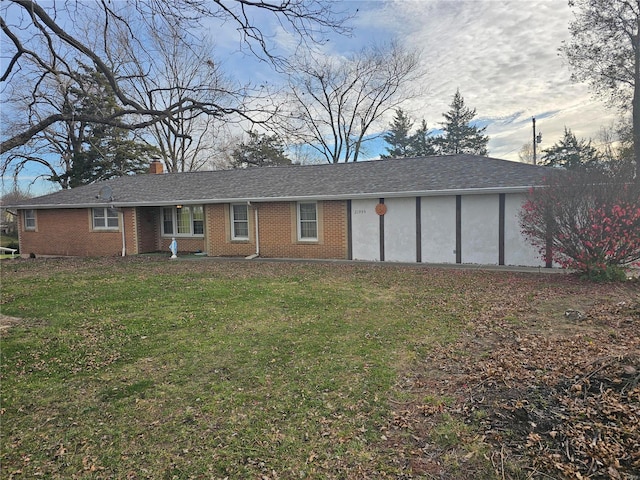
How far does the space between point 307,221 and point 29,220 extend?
48.2 ft

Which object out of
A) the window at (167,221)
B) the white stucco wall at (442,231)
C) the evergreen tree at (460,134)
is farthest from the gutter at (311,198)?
the evergreen tree at (460,134)

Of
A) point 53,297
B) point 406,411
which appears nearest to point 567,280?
point 406,411

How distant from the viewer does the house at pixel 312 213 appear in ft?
40.4

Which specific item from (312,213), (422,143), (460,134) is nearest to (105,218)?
(312,213)

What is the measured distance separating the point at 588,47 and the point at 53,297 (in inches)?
955

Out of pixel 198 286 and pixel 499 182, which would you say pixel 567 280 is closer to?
pixel 499 182

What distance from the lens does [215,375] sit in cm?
428

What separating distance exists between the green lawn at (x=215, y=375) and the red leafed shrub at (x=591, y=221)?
3.52 ft

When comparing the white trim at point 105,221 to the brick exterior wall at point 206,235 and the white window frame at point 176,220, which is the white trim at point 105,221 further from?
the white window frame at point 176,220

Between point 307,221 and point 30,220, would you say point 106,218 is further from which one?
point 307,221

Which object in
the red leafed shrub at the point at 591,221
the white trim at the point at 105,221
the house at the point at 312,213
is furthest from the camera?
the white trim at the point at 105,221

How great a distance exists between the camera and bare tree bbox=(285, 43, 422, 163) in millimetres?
29531

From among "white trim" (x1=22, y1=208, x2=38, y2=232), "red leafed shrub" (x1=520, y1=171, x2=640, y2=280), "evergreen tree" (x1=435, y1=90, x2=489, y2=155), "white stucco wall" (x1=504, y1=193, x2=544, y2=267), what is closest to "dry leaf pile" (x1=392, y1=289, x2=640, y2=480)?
"red leafed shrub" (x1=520, y1=171, x2=640, y2=280)

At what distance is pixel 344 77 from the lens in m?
30.8
